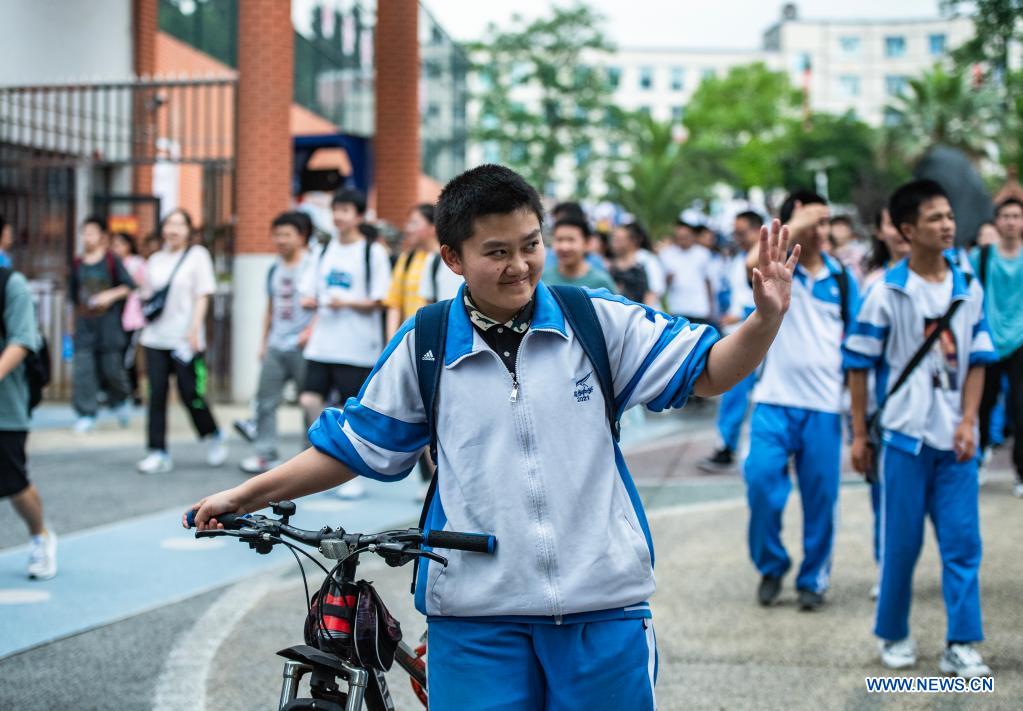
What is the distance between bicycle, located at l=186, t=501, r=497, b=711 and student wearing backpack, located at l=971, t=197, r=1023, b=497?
16.3 ft

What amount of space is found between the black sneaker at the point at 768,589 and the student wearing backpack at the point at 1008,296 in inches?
68.9

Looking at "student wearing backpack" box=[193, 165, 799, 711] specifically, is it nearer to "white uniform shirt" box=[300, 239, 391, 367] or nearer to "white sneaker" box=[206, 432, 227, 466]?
"white uniform shirt" box=[300, 239, 391, 367]

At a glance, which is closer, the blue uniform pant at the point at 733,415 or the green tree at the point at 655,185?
the blue uniform pant at the point at 733,415

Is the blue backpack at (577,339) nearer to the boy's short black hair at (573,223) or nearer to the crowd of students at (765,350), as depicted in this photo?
the crowd of students at (765,350)

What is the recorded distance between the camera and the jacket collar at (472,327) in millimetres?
2939

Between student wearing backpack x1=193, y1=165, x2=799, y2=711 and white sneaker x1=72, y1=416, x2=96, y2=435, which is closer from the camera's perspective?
student wearing backpack x1=193, y1=165, x2=799, y2=711

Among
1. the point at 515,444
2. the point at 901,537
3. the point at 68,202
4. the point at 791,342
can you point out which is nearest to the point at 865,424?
the point at 901,537

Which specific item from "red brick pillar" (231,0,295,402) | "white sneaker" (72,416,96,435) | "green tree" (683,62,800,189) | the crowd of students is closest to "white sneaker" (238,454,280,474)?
the crowd of students

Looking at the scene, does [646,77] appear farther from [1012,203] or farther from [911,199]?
[911,199]

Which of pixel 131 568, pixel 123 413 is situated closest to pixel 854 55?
pixel 123 413

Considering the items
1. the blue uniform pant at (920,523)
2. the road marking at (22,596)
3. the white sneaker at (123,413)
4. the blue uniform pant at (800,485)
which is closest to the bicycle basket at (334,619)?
the blue uniform pant at (920,523)

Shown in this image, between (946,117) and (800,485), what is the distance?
56808 millimetres

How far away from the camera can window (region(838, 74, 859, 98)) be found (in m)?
107

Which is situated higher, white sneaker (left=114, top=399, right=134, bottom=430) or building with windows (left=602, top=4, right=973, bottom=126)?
building with windows (left=602, top=4, right=973, bottom=126)
